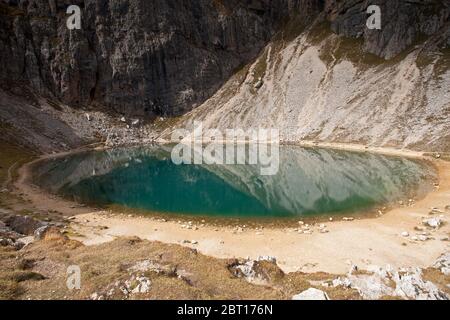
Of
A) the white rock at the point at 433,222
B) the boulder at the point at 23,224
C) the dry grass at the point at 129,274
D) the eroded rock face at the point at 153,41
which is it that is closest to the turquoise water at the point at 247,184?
the white rock at the point at 433,222

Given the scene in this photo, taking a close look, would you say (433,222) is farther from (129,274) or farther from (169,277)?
(129,274)

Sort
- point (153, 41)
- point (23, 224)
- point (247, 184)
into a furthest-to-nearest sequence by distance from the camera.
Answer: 1. point (153, 41)
2. point (247, 184)
3. point (23, 224)

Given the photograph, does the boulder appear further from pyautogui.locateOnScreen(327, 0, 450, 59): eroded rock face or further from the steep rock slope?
pyautogui.locateOnScreen(327, 0, 450, 59): eroded rock face

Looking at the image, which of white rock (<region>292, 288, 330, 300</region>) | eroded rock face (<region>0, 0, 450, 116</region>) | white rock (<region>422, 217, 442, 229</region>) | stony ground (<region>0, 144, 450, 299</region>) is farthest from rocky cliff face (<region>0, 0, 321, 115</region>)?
white rock (<region>292, 288, 330, 300</region>)

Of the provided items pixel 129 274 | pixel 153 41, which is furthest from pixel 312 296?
pixel 153 41

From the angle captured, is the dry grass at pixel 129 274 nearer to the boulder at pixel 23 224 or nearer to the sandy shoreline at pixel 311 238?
the sandy shoreline at pixel 311 238

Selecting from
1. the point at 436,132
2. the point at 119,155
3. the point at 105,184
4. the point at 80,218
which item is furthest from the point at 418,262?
the point at 119,155
